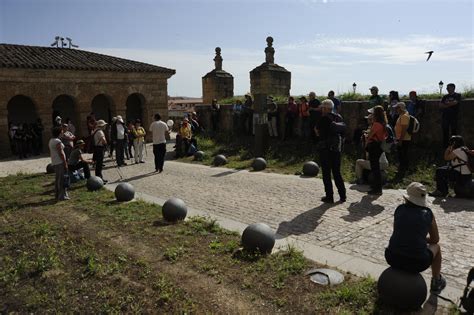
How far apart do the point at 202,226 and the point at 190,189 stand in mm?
3744

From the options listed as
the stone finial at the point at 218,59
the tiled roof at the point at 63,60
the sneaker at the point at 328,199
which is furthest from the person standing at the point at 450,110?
the tiled roof at the point at 63,60

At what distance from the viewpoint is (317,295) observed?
15.3ft

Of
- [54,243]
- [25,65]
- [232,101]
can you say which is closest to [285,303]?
[54,243]

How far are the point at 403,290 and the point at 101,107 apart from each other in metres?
24.0

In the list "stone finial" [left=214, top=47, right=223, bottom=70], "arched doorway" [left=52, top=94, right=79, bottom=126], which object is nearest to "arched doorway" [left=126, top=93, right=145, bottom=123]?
"arched doorway" [left=52, top=94, right=79, bottom=126]

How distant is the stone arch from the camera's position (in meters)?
22.3

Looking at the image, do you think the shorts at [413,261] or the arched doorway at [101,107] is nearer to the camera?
the shorts at [413,261]

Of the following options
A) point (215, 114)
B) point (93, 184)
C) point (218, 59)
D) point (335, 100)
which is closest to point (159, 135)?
Result: point (93, 184)

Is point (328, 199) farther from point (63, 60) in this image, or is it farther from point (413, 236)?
point (63, 60)

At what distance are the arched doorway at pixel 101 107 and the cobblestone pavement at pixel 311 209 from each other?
12.9m

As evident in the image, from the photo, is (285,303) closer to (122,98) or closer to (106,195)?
(106,195)

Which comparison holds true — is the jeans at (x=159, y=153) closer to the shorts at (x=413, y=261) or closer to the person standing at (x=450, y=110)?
the person standing at (x=450, y=110)

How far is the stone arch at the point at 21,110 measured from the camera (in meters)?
22.3

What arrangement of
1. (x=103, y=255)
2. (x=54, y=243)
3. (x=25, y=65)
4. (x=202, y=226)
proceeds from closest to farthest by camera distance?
(x=103, y=255), (x=54, y=243), (x=202, y=226), (x=25, y=65)
